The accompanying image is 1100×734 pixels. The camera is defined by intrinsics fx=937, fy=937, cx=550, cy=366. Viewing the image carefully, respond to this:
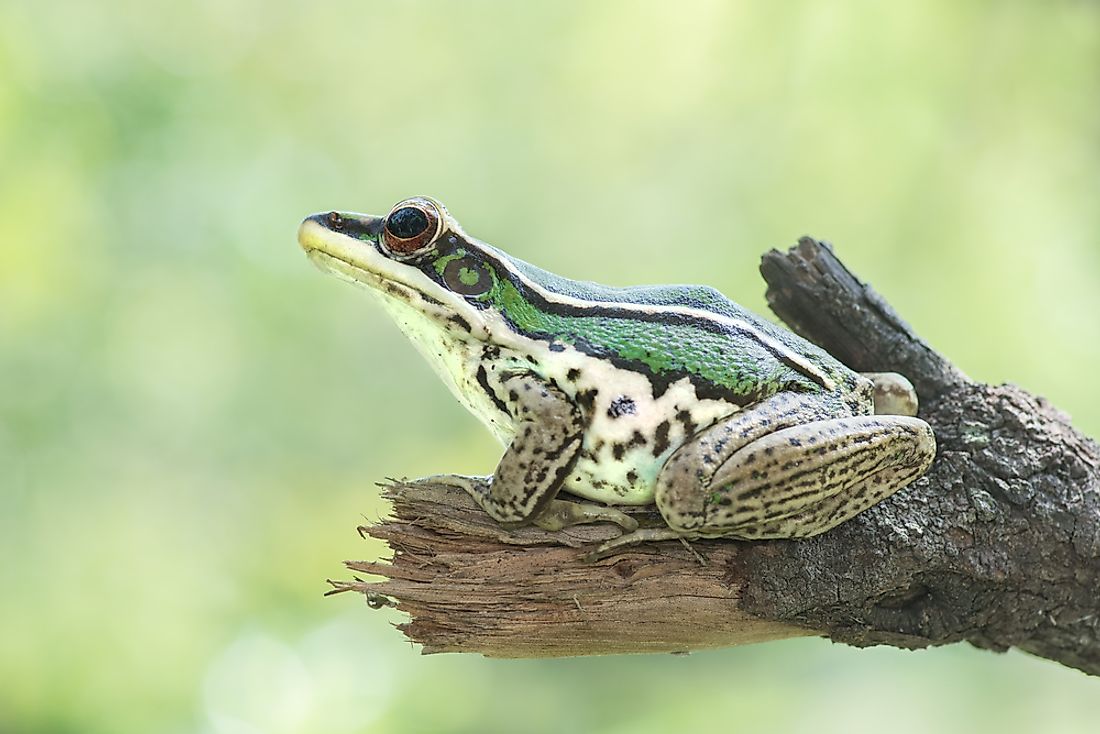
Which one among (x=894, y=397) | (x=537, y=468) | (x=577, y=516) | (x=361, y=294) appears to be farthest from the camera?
(x=361, y=294)

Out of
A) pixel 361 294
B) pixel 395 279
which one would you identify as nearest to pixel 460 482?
pixel 395 279

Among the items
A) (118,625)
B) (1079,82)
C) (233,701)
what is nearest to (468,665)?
(233,701)

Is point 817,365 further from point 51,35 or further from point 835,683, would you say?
point 51,35

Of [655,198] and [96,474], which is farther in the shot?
[655,198]

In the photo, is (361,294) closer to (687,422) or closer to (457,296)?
(457,296)

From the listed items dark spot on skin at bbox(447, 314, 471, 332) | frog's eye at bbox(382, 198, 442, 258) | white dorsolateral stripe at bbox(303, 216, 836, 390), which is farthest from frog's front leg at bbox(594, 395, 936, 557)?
frog's eye at bbox(382, 198, 442, 258)

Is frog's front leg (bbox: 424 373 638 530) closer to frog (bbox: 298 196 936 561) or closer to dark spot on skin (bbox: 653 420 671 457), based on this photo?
frog (bbox: 298 196 936 561)
